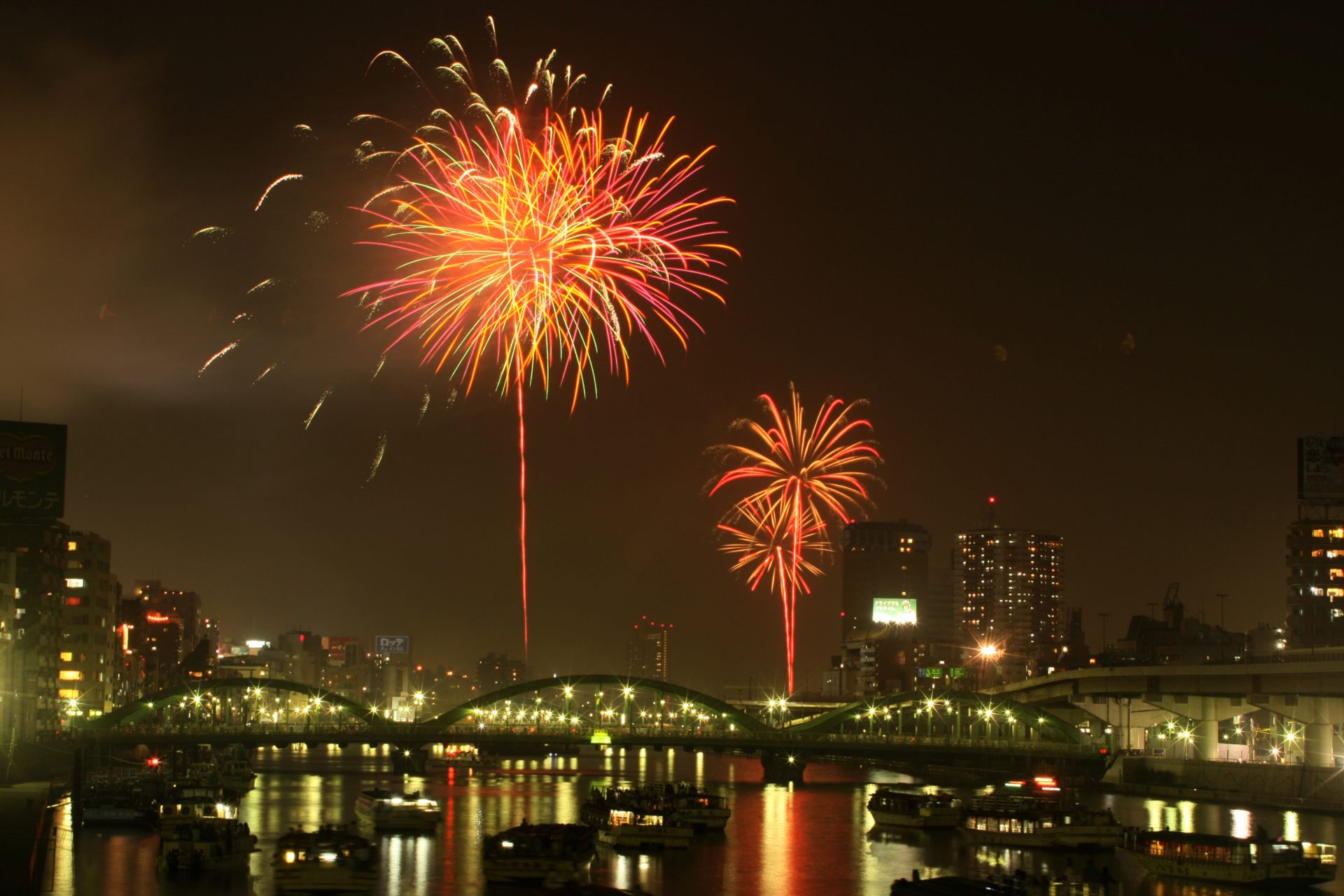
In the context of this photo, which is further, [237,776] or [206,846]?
[237,776]

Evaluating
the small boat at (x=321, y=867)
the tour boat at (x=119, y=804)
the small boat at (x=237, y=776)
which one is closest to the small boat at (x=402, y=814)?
the tour boat at (x=119, y=804)

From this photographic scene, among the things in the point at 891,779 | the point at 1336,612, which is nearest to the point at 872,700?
the point at 891,779

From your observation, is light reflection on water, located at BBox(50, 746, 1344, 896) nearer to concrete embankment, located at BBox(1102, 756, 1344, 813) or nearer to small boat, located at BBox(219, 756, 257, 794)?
small boat, located at BBox(219, 756, 257, 794)

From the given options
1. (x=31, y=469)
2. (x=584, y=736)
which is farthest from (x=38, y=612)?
(x=31, y=469)

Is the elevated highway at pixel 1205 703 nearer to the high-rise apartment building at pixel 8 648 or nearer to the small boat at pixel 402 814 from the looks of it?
the small boat at pixel 402 814

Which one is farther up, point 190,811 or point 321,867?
point 190,811

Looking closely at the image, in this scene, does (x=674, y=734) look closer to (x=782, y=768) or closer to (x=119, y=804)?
(x=782, y=768)

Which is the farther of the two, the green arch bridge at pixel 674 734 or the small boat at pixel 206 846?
the green arch bridge at pixel 674 734
